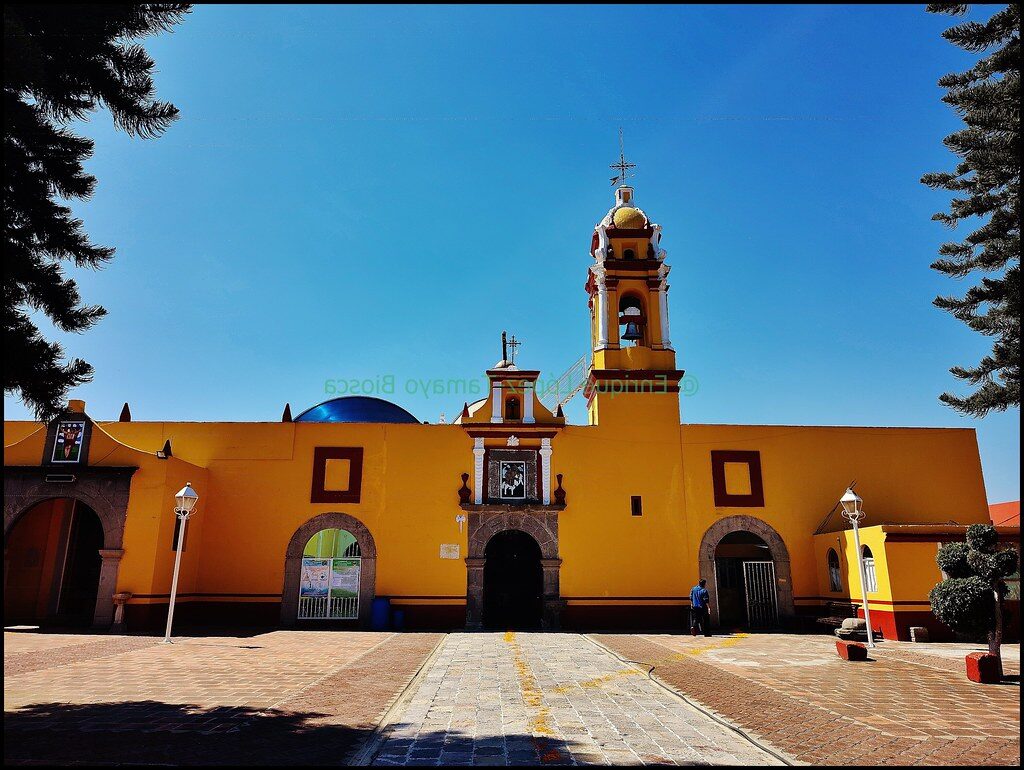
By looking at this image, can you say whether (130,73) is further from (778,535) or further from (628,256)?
(778,535)

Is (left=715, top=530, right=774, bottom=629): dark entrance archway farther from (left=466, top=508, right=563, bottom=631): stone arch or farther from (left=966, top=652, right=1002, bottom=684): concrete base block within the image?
(left=966, top=652, right=1002, bottom=684): concrete base block

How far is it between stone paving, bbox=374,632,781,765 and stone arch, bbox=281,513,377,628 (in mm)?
7621

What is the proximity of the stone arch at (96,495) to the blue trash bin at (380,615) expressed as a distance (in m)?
5.82

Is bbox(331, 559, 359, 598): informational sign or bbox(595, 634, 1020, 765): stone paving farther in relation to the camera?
bbox(331, 559, 359, 598): informational sign

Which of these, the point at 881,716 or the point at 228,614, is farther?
the point at 228,614

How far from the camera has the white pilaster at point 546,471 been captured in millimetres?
17781

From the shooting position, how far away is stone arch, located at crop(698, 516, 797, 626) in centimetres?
1745

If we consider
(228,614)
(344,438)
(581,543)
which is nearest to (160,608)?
(228,614)

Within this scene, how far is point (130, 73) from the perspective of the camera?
5906 millimetres

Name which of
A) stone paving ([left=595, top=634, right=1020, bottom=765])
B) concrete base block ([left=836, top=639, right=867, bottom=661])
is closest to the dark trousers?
stone paving ([left=595, top=634, right=1020, bottom=765])

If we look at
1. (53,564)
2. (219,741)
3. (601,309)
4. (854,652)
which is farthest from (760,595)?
(53,564)

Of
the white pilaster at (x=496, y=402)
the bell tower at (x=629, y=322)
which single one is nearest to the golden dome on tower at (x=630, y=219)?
the bell tower at (x=629, y=322)

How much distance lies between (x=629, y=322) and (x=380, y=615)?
10.6 m

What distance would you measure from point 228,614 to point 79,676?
8606 mm
